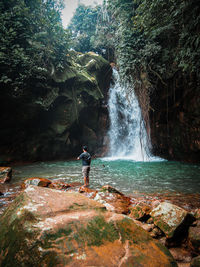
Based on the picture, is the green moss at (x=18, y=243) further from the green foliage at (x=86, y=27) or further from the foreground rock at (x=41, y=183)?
the green foliage at (x=86, y=27)

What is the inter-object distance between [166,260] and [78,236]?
3.08 ft

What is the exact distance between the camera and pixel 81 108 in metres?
15.2

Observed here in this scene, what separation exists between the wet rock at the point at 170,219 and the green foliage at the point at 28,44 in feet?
33.8

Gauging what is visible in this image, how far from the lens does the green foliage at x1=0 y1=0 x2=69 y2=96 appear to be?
925cm

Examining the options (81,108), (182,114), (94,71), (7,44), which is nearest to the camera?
(7,44)

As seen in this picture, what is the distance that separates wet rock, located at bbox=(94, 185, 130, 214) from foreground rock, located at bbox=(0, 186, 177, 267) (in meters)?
1.79

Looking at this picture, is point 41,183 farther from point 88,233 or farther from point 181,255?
point 181,255

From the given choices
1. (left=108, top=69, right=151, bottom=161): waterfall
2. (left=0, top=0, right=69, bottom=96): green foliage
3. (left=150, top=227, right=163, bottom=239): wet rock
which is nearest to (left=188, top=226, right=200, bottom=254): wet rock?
(left=150, top=227, right=163, bottom=239): wet rock

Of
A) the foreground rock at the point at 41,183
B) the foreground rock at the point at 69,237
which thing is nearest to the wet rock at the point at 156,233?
the foreground rock at the point at 69,237

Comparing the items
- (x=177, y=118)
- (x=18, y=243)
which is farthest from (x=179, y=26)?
(x=18, y=243)

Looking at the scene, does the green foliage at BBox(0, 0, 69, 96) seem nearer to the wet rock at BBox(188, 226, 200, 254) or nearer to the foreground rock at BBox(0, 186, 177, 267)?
the foreground rock at BBox(0, 186, 177, 267)

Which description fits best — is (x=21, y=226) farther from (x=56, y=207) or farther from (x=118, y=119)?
(x=118, y=119)

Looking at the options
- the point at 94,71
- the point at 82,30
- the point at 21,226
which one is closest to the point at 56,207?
the point at 21,226

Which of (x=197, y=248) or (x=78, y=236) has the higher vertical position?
(x=78, y=236)
